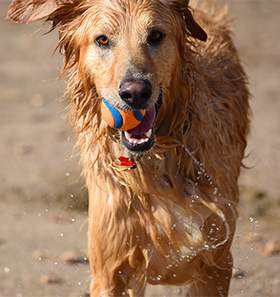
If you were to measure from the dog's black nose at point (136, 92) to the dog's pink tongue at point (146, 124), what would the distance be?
0.14 m

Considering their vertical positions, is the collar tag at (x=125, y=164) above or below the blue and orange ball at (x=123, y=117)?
below

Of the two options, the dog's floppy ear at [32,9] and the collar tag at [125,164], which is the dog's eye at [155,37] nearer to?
the dog's floppy ear at [32,9]

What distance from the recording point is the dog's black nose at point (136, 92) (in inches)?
115

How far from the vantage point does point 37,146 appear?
7164 mm

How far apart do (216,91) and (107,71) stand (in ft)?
3.90

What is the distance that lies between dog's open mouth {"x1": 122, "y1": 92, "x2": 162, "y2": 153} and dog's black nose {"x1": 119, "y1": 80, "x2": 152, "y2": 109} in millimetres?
151

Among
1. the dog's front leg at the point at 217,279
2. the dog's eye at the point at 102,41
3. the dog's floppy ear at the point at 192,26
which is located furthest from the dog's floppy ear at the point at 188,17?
the dog's front leg at the point at 217,279

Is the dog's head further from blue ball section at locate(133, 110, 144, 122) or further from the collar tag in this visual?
the collar tag

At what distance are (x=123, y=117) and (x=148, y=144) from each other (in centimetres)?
21

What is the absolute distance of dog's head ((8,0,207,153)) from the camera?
3.00 m

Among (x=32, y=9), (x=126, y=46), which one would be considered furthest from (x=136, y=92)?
(x=32, y=9)

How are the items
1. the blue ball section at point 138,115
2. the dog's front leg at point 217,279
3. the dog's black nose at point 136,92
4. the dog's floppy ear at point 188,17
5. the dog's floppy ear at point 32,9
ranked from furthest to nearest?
the dog's front leg at point 217,279, the dog's floppy ear at point 188,17, the dog's floppy ear at point 32,9, the blue ball section at point 138,115, the dog's black nose at point 136,92

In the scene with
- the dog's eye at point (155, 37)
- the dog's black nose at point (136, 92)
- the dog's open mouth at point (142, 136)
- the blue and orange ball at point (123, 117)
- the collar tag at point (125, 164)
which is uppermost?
the dog's eye at point (155, 37)

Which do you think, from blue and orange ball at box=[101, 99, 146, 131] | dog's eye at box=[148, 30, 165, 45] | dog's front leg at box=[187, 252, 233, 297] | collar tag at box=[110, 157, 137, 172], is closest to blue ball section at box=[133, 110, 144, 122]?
blue and orange ball at box=[101, 99, 146, 131]
